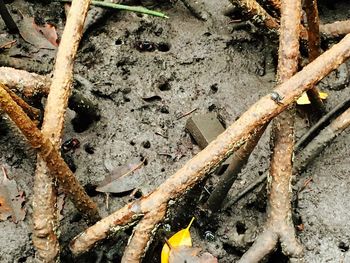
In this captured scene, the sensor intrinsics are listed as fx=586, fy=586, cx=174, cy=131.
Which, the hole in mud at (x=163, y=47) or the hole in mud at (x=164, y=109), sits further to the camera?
the hole in mud at (x=163, y=47)

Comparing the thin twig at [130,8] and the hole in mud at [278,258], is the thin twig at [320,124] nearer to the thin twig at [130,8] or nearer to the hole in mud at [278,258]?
the hole in mud at [278,258]

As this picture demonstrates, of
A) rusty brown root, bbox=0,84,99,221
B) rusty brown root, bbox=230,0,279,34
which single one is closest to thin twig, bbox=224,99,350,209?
rusty brown root, bbox=230,0,279,34

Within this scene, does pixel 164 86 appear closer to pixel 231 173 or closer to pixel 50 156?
pixel 231 173

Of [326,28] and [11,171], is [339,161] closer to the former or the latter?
[326,28]

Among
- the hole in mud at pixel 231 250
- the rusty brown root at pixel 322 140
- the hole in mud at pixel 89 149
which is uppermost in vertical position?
the hole in mud at pixel 89 149

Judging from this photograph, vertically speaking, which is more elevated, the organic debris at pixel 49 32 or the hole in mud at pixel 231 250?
the organic debris at pixel 49 32

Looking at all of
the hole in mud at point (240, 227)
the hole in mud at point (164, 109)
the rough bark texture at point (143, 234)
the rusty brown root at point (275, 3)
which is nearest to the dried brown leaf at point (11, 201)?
the rough bark texture at point (143, 234)
